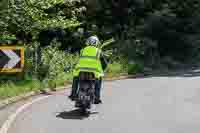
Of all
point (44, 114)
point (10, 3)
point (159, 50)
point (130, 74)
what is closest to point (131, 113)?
point (44, 114)

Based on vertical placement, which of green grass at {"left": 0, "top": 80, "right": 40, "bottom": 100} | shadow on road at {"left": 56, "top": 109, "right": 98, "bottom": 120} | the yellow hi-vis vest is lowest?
shadow on road at {"left": 56, "top": 109, "right": 98, "bottom": 120}

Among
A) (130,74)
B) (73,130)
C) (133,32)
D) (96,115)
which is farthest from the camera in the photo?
(133,32)

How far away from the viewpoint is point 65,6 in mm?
29203

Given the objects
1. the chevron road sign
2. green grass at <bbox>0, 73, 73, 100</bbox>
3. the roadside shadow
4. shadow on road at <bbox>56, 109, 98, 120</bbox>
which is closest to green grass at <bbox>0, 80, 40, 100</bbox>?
green grass at <bbox>0, 73, 73, 100</bbox>

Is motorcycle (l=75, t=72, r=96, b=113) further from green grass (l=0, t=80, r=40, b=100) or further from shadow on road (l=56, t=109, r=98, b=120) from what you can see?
green grass (l=0, t=80, r=40, b=100)

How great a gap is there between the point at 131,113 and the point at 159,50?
62.3 feet

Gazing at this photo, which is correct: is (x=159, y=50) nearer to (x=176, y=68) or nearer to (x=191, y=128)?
(x=176, y=68)

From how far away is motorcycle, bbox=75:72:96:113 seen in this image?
44.0ft

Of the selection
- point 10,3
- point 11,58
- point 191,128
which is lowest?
point 191,128

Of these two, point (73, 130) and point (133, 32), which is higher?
point (133, 32)

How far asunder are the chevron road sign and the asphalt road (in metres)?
1.12

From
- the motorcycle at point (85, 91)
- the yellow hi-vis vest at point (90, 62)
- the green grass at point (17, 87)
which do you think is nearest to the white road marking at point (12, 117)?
the green grass at point (17, 87)

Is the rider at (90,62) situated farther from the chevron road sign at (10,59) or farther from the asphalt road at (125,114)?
the chevron road sign at (10,59)

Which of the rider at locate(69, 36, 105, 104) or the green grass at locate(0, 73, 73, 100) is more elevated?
the rider at locate(69, 36, 105, 104)
